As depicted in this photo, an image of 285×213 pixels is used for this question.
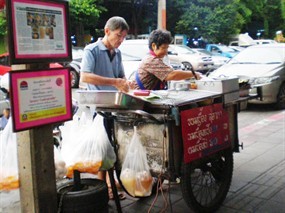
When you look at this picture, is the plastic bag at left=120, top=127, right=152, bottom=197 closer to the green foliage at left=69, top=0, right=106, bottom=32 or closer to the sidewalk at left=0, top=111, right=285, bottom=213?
the sidewalk at left=0, top=111, right=285, bottom=213

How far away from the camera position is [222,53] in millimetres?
21688

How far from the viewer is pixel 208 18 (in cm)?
2736

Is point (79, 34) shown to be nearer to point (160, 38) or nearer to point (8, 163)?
point (160, 38)

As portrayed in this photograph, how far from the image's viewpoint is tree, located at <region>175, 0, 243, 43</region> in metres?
27.2

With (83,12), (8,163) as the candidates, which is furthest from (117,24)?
(83,12)

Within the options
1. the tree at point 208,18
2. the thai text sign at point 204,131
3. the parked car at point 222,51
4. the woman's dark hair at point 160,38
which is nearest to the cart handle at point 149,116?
the thai text sign at point 204,131

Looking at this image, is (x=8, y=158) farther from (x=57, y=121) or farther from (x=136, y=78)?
(x=136, y=78)

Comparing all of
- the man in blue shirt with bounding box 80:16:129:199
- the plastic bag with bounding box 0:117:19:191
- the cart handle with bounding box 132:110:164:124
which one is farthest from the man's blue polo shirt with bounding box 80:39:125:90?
the plastic bag with bounding box 0:117:19:191

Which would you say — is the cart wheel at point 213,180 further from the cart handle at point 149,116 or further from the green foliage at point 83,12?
the green foliage at point 83,12

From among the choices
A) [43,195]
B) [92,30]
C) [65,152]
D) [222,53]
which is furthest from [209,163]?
[92,30]

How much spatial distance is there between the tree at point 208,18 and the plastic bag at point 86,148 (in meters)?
25.1

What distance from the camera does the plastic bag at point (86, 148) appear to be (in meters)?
2.80

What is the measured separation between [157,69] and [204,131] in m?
0.71

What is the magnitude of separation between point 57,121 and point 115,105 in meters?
0.54
